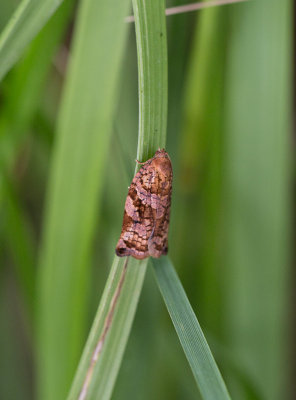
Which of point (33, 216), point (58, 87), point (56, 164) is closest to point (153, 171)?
point (56, 164)

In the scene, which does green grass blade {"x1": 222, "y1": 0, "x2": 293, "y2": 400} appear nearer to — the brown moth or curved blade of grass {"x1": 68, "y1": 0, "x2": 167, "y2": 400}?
the brown moth

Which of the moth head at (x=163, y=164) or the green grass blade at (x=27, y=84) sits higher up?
the green grass blade at (x=27, y=84)

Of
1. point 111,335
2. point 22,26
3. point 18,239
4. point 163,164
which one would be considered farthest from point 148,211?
point 18,239

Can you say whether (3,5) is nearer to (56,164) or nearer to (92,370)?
(56,164)

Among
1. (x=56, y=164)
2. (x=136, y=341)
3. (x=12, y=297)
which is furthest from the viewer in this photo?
A: (x=12, y=297)

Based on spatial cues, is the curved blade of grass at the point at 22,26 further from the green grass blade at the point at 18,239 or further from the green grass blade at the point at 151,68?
the green grass blade at the point at 18,239

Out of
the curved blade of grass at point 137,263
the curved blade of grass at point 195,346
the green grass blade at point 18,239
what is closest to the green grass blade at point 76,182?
the green grass blade at point 18,239

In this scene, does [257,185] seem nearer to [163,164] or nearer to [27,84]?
[163,164]

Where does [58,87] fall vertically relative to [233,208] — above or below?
above
